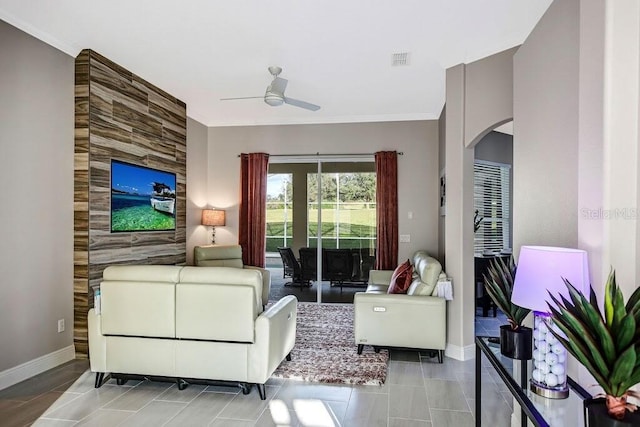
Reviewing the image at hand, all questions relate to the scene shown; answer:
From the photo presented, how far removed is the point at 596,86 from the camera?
68.7 inches

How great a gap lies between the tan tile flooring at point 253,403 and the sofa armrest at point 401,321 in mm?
390

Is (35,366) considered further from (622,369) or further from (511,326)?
(622,369)

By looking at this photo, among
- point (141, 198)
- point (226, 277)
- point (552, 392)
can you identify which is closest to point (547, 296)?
point (552, 392)

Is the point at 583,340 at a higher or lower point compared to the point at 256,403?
higher

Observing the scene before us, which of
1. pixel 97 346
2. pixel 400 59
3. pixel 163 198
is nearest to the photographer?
pixel 97 346

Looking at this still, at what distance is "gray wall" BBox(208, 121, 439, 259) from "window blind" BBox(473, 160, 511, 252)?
2.60 feet

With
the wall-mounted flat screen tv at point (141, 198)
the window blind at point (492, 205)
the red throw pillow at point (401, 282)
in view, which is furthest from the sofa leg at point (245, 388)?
the window blind at point (492, 205)

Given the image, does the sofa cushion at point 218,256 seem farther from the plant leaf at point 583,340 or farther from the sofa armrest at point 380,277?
the plant leaf at point 583,340

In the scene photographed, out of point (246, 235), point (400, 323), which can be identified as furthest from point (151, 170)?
point (400, 323)

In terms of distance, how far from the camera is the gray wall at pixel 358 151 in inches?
245

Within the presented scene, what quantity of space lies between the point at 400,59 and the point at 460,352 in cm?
309

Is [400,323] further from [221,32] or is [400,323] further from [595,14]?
[221,32]

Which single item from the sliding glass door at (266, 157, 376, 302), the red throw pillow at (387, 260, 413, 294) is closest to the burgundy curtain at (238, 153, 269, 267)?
the sliding glass door at (266, 157, 376, 302)

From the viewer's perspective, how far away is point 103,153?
4.12 meters
